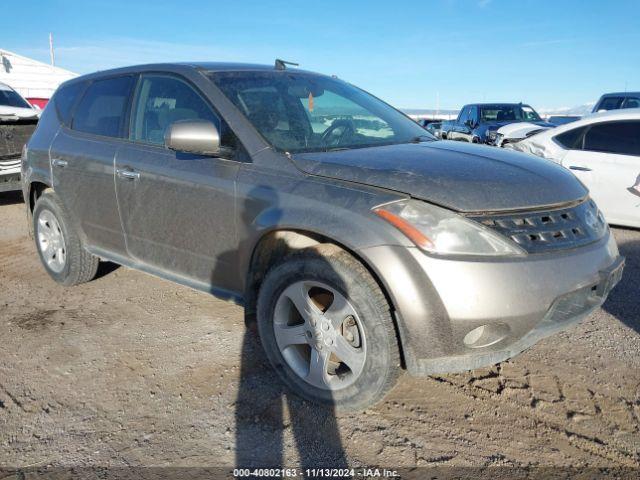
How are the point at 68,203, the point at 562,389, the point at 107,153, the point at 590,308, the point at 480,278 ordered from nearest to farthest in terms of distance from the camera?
the point at 480,278, the point at 590,308, the point at 562,389, the point at 107,153, the point at 68,203

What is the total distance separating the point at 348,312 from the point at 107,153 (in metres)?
2.20

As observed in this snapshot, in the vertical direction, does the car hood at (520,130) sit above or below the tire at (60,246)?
above

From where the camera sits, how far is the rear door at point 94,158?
12.0 feet

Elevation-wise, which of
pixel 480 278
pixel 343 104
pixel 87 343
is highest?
pixel 343 104

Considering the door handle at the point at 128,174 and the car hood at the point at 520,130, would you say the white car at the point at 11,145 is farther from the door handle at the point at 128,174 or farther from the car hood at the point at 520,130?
the car hood at the point at 520,130

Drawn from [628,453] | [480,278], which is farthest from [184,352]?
[628,453]

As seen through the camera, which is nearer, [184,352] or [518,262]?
[518,262]

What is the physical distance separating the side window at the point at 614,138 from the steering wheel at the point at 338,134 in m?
4.13

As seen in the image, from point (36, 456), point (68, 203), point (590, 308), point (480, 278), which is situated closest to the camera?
point (480, 278)

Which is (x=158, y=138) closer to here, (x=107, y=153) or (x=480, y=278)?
(x=107, y=153)

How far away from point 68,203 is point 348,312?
2707 millimetres

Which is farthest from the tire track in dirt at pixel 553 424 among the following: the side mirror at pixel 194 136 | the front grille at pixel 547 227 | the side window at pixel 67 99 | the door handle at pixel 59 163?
the side window at pixel 67 99

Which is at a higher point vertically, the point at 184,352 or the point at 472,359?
the point at 472,359

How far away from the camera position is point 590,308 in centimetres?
256
